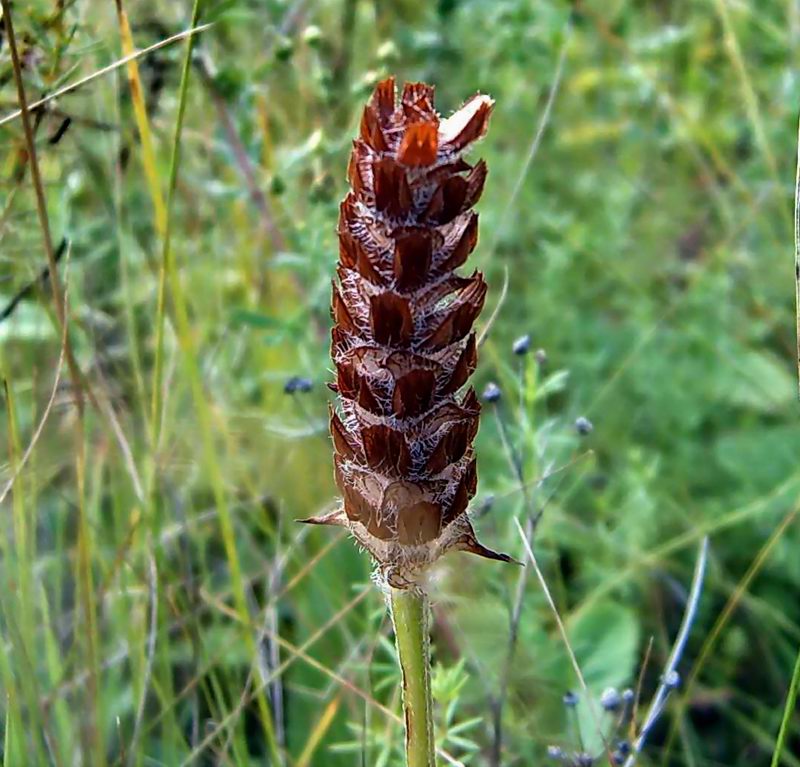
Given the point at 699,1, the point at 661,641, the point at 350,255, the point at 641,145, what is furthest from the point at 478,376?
the point at 350,255

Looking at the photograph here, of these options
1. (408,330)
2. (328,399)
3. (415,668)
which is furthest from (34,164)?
(328,399)

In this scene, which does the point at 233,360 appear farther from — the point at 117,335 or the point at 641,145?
the point at 641,145

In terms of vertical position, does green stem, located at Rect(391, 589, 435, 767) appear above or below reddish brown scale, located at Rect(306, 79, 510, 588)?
below

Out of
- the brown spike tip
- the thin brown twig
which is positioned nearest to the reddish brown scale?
the brown spike tip

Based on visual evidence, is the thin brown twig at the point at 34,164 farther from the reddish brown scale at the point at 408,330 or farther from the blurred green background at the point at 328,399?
the reddish brown scale at the point at 408,330

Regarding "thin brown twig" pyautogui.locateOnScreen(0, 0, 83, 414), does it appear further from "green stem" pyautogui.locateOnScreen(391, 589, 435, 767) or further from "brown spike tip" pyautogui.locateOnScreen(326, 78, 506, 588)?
"green stem" pyautogui.locateOnScreen(391, 589, 435, 767)

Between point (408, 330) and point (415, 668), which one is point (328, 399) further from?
point (408, 330)

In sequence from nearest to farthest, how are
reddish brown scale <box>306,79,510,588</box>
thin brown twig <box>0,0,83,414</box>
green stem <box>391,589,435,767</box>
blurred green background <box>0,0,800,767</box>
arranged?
1. reddish brown scale <box>306,79,510,588</box>
2. green stem <box>391,589,435,767</box>
3. thin brown twig <box>0,0,83,414</box>
4. blurred green background <box>0,0,800,767</box>
